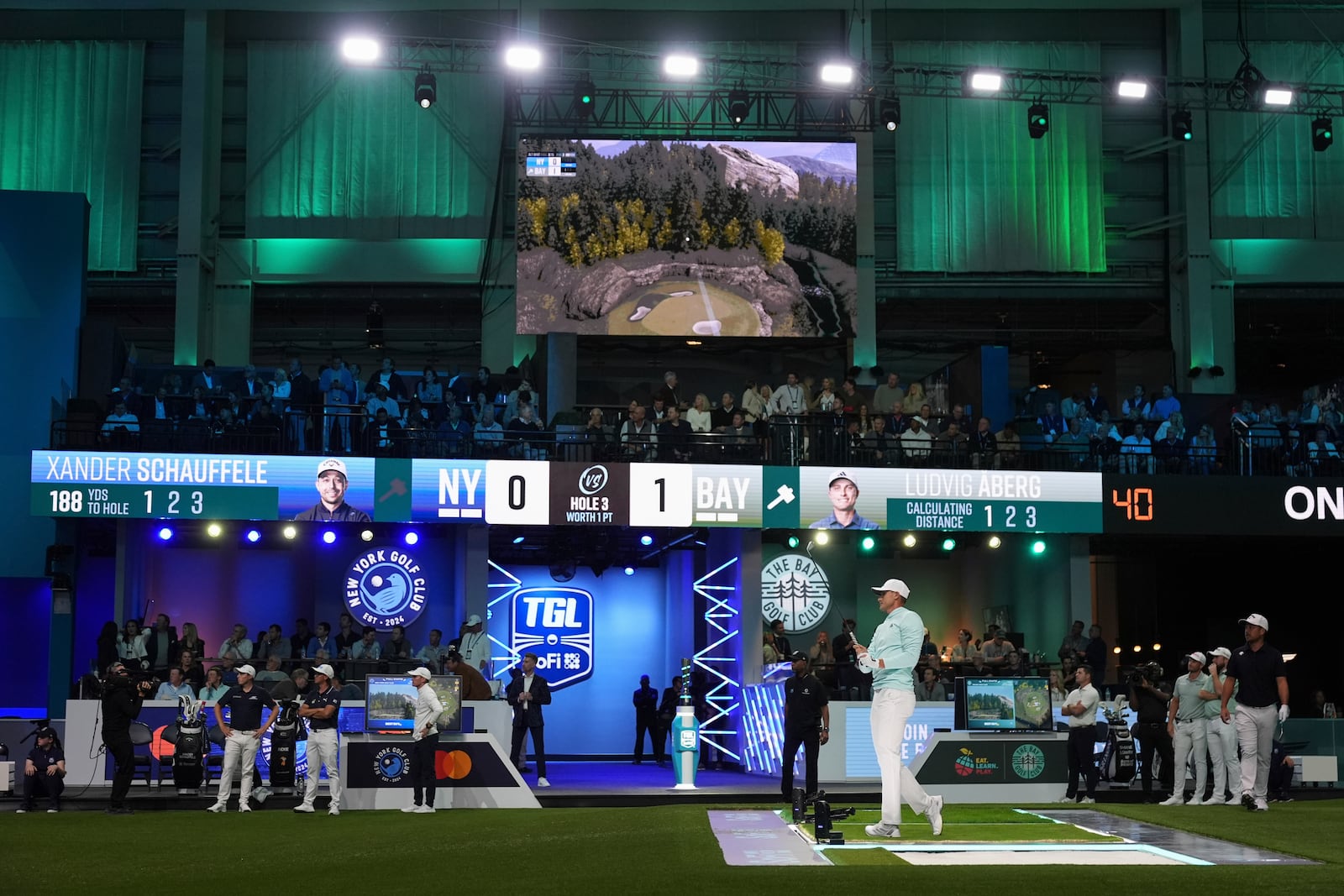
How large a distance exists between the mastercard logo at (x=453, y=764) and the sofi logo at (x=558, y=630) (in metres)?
11.7

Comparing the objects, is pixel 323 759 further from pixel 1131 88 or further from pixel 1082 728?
pixel 1131 88

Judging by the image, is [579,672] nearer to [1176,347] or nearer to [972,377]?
[972,377]

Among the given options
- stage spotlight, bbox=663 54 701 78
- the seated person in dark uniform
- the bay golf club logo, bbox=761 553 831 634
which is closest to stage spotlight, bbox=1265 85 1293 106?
stage spotlight, bbox=663 54 701 78

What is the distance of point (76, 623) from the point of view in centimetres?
2753

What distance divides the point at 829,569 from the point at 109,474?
48.6ft

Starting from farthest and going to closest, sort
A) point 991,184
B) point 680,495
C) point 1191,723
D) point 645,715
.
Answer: point 991,184 → point 645,715 → point 680,495 → point 1191,723

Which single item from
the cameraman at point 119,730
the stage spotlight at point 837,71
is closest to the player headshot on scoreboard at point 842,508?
the stage spotlight at point 837,71

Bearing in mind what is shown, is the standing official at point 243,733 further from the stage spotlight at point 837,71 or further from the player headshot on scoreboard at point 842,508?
the stage spotlight at point 837,71

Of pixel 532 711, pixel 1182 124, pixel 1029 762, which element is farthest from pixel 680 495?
pixel 1182 124

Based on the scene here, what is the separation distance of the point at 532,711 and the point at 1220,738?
10134mm

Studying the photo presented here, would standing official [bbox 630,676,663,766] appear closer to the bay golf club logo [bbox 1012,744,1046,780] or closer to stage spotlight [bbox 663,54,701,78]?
the bay golf club logo [bbox 1012,744,1046,780]

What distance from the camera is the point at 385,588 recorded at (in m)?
29.4

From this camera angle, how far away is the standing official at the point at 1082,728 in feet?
63.9

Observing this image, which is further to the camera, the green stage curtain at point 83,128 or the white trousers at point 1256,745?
the green stage curtain at point 83,128
